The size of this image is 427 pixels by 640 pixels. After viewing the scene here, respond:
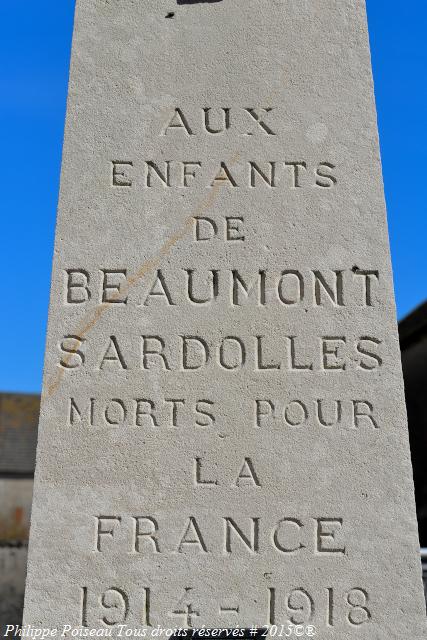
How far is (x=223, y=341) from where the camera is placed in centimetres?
452

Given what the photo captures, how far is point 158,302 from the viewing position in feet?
14.9

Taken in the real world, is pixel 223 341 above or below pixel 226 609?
above

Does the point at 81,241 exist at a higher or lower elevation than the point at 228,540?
higher

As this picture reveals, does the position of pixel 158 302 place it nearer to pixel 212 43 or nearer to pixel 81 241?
pixel 81 241

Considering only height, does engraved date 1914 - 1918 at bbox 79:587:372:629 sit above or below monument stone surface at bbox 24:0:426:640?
below

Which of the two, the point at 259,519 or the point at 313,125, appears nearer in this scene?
the point at 259,519

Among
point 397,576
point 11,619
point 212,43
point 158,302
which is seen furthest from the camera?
point 11,619

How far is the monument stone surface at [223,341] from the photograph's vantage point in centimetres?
425

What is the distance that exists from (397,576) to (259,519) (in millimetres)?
748

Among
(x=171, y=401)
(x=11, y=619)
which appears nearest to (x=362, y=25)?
(x=171, y=401)

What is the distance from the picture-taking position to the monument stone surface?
4246 mm

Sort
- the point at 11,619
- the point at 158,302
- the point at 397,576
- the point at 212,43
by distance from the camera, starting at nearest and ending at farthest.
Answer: the point at 397,576
the point at 158,302
the point at 212,43
the point at 11,619

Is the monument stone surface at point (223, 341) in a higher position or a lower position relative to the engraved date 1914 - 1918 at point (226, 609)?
higher

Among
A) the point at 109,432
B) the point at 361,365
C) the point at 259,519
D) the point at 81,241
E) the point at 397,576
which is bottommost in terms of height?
the point at 397,576
